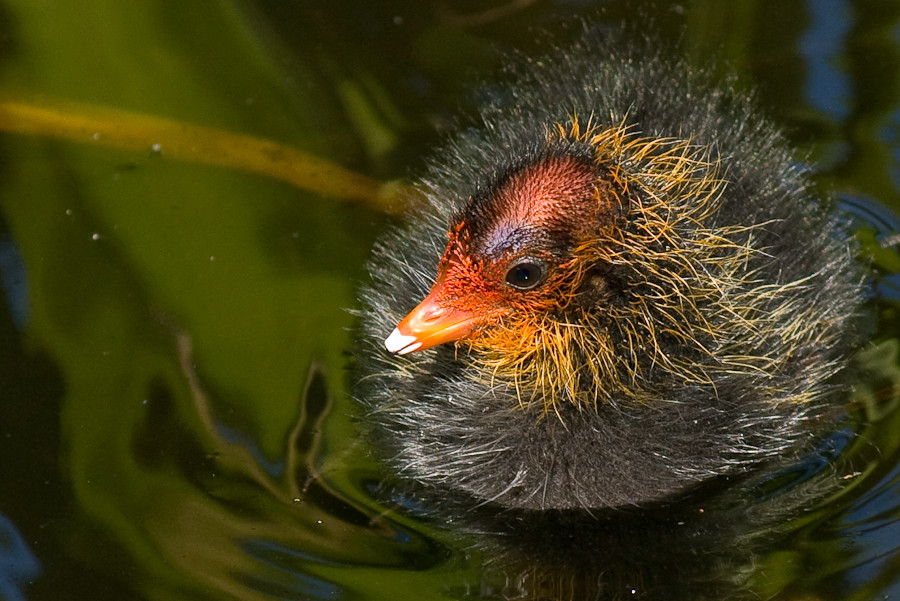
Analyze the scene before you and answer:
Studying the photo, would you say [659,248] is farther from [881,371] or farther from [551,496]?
[881,371]

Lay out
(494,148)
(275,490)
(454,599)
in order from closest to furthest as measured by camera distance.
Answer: (454,599), (275,490), (494,148)

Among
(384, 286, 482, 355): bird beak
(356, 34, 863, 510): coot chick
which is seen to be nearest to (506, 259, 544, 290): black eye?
(356, 34, 863, 510): coot chick

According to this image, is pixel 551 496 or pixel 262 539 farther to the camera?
pixel 551 496

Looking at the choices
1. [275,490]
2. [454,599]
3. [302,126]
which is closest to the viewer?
[454,599]

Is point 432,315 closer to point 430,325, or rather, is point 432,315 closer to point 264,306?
point 430,325

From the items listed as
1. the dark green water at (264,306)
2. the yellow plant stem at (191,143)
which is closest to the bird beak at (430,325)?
the dark green water at (264,306)

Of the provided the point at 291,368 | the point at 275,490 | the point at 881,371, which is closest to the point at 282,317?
the point at 291,368

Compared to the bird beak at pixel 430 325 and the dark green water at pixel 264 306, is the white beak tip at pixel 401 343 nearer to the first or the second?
the bird beak at pixel 430 325

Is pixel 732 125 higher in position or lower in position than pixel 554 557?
higher
